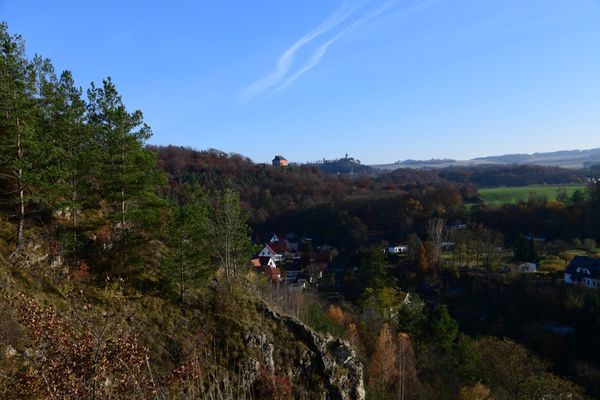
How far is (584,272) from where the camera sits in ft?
107

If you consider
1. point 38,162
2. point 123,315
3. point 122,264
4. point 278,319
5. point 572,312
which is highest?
point 38,162

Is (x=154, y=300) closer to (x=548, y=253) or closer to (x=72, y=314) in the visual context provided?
(x=72, y=314)

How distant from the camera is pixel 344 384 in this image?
1425cm

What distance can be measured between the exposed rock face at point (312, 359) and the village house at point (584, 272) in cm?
2565

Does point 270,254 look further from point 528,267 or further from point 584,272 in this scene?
point 584,272

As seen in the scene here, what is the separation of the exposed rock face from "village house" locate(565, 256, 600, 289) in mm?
25648

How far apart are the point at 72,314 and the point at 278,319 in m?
6.59

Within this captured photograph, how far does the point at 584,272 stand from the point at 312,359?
28.4 meters

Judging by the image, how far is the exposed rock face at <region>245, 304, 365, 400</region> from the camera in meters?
13.5

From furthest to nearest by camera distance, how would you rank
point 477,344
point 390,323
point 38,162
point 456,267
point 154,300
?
point 456,267, point 390,323, point 477,344, point 154,300, point 38,162

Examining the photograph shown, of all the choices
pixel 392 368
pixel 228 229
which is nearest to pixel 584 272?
pixel 392 368

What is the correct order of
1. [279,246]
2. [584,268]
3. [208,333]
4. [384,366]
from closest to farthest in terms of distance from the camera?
[208,333]
[384,366]
[584,268]
[279,246]

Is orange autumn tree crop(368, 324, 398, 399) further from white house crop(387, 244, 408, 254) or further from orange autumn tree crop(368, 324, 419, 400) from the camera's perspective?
white house crop(387, 244, 408, 254)

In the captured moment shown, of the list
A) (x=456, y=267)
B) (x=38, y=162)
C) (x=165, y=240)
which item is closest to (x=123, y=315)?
(x=165, y=240)
